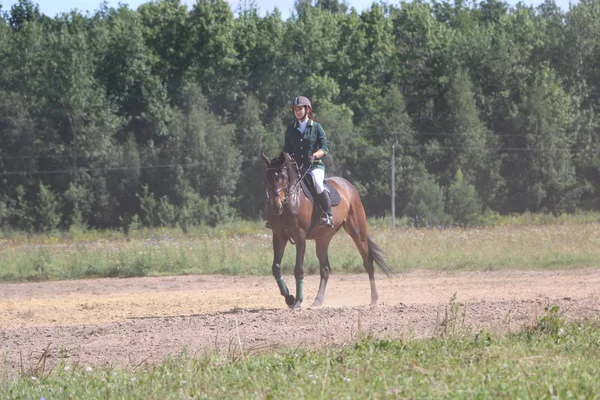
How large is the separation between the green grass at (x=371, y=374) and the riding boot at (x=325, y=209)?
5205 mm

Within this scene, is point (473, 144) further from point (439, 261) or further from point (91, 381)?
point (91, 381)

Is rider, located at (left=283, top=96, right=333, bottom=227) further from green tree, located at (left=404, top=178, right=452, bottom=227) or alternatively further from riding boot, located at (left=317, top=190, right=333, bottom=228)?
green tree, located at (left=404, top=178, right=452, bottom=227)

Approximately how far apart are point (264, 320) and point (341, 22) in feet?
152

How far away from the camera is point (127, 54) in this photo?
49500 mm

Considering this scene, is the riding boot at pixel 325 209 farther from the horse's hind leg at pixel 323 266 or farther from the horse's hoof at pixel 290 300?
the horse's hoof at pixel 290 300

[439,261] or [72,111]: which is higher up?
[72,111]

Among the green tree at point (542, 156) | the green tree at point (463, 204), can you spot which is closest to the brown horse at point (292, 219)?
the green tree at point (463, 204)

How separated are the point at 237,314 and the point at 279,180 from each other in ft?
7.14

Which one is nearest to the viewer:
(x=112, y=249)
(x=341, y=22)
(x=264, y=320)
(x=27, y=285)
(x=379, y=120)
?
(x=264, y=320)

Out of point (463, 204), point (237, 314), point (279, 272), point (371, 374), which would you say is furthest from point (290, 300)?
point (463, 204)

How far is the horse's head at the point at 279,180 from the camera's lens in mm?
13922

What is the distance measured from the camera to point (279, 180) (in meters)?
14.0

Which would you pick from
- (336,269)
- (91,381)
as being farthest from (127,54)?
(91,381)

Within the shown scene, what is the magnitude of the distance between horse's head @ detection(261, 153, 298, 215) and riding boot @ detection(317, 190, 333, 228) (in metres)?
0.81
